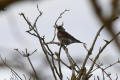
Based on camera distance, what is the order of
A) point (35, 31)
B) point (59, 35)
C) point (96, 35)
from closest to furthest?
point (96, 35)
point (35, 31)
point (59, 35)

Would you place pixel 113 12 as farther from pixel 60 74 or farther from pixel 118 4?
pixel 60 74

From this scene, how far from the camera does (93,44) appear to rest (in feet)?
10.7

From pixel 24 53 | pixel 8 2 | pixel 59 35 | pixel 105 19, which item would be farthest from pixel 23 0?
pixel 59 35

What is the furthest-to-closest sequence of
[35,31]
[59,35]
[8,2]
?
[59,35] < [35,31] < [8,2]

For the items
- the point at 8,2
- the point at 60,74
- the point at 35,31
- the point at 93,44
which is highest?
the point at 35,31

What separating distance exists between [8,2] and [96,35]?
2.19 metres

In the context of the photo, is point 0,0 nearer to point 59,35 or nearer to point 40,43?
point 40,43

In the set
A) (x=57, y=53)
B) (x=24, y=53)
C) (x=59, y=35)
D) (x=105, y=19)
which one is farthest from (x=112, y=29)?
(x=59, y=35)

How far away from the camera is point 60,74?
3.33m

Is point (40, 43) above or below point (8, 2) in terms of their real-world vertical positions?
above

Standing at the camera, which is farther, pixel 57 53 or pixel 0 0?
pixel 57 53

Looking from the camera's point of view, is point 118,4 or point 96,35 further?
point 96,35

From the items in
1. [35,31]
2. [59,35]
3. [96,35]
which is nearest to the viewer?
[96,35]

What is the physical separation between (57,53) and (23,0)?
2475 mm
